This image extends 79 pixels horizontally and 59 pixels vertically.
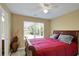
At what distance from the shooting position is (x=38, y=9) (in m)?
1.69

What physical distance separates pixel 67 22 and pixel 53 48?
545 millimetres

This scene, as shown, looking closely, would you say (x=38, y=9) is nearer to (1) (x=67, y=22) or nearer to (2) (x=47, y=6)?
(2) (x=47, y=6)

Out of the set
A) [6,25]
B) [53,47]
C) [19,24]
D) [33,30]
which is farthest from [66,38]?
[6,25]

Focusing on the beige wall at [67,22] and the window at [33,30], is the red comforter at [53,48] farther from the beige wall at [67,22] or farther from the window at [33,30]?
the beige wall at [67,22]

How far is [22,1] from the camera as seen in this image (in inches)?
62.9

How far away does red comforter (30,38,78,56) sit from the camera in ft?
5.21

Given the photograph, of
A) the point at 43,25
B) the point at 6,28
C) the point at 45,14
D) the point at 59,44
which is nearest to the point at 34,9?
the point at 45,14

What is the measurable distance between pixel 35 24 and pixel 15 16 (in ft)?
1.29

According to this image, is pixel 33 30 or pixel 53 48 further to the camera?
pixel 33 30

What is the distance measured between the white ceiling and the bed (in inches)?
14.1

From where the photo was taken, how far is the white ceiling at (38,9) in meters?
1.62

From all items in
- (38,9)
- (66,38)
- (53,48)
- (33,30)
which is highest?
(38,9)

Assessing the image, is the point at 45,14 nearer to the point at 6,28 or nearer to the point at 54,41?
the point at 54,41

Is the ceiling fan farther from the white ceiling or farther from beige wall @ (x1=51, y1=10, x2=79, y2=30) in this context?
beige wall @ (x1=51, y1=10, x2=79, y2=30)
